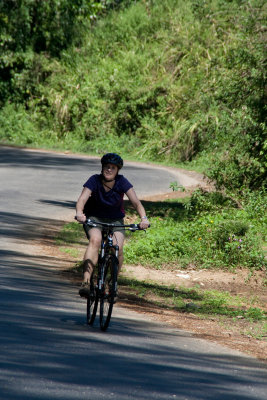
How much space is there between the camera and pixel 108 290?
8.00 m

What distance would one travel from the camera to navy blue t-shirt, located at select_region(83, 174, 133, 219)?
8219 mm

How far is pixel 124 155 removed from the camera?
39406mm

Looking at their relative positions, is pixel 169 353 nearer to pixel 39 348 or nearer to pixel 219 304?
pixel 39 348

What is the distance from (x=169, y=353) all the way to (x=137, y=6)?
43.9 m

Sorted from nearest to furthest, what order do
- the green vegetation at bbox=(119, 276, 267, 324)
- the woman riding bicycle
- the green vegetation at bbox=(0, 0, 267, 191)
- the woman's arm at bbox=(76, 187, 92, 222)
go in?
the woman's arm at bbox=(76, 187, 92, 222) < the woman riding bicycle < the green vegetation at bbox=(119, 276, 267, 324) < the green vegetation at bbox=(0, 0, 267, 191)

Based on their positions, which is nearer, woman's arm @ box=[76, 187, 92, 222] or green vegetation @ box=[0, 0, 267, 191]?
woman's arm @ box=[76, 187, 92, 222]

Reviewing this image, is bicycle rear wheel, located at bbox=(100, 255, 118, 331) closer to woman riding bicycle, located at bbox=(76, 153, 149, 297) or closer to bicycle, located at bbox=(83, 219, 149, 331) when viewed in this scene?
bicycle, located at bbox=(83, 219, 149, 331)

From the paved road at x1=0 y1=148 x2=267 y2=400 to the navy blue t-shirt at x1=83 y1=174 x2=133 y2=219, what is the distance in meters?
1.14

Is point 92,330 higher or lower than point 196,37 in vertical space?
lower

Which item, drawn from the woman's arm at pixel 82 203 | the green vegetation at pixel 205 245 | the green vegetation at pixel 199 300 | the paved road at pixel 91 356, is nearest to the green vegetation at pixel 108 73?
the green vegetation at pixel 205 245

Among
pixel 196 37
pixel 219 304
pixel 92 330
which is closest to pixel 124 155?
pixel 196 37

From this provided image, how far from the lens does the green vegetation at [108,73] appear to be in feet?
131

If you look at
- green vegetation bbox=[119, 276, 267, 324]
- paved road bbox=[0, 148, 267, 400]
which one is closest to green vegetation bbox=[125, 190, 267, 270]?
green vegetation bbox=[119, 276, 267, 324]

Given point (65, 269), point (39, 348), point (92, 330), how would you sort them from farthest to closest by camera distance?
point (65, 269)
point (92, 330)
point (39, 348)
